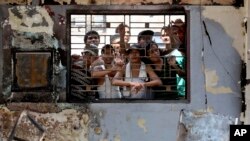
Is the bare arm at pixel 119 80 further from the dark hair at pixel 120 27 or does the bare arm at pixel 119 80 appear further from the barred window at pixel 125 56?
the dark hair at pixel 120 27

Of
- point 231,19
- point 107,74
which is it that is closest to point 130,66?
point 107,74

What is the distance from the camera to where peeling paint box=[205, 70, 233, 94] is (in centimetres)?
927

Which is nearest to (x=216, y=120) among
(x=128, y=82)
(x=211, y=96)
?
(x=211, y=96)

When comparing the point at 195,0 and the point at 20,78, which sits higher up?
the point at 195,0

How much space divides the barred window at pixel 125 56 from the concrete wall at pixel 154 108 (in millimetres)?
161

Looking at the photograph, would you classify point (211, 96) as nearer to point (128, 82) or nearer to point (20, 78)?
point (128, 82)

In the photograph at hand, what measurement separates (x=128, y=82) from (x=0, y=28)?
5.00 ft

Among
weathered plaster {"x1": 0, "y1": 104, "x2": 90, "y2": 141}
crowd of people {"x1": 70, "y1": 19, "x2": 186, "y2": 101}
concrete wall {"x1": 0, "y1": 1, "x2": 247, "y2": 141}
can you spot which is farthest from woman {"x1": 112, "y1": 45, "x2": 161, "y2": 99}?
weathered plaster {"x1": 0, "y1": 104, "x2": 90, "y2": 141}

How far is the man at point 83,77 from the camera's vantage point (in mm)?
9359

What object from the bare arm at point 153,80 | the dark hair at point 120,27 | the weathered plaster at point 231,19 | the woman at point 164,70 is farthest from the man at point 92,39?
the weathered plaster at point 231,19

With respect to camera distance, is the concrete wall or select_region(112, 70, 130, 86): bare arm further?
select_region(112, 70, 130, 86): bare arm

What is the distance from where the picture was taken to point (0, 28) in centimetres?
923

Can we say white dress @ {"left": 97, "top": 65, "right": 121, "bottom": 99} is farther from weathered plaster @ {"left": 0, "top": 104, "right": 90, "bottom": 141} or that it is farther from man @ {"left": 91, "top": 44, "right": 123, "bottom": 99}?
weathered plaster @ {"left": 0, "top": 104, "right": 90, "bottom": 141}

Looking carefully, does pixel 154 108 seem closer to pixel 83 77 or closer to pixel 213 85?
pixel 213 85
